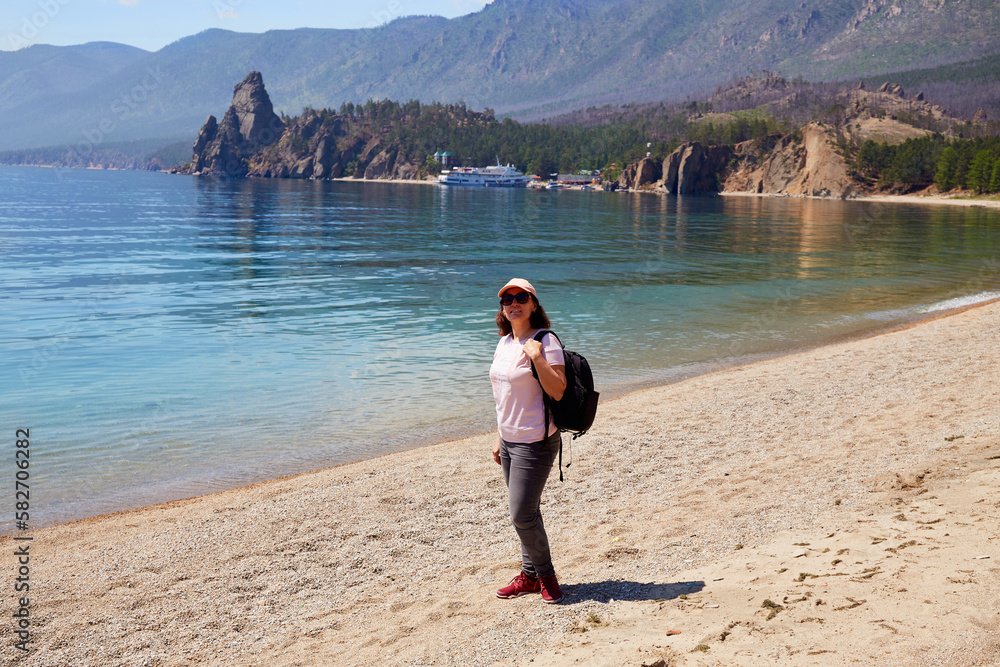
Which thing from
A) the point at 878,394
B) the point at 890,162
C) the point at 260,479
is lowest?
the point at 260,479

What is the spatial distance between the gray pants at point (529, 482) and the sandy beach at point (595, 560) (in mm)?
506

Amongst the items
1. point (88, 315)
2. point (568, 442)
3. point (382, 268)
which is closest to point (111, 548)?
point (568, 442)

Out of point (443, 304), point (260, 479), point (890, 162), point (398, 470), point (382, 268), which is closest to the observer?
point (398, 470)

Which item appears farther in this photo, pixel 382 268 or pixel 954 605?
pixel 382 268

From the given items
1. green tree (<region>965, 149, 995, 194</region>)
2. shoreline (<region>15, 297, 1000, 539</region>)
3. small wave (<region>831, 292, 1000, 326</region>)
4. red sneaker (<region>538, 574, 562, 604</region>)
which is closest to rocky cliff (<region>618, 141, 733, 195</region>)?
green tree (<region>965, 149, 995, 194</region>)

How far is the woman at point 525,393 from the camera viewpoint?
555 centimetres

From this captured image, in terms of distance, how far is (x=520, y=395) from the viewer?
5.71 meters

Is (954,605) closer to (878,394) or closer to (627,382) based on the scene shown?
(878,394)

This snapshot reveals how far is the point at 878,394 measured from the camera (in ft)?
44.7

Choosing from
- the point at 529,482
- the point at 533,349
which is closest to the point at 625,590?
the point at 529,482

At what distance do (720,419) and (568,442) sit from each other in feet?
9.12

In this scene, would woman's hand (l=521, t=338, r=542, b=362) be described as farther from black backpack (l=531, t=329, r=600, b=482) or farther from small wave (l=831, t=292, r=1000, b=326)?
small wave (l=831, t=292, r=1000, b=326)

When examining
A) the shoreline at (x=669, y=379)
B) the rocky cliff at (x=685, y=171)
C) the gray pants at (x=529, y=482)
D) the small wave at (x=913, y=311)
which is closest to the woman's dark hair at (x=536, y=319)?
the gray pants at (x=529, y=482)

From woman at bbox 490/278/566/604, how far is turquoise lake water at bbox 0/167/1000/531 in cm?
660
